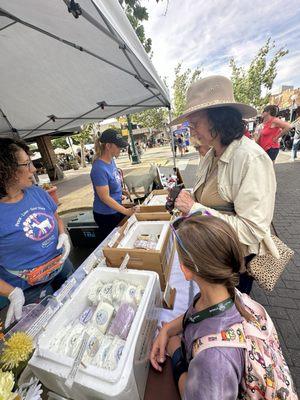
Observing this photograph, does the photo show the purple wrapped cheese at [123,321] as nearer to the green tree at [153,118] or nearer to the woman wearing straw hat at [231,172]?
the woman wearing straw hat at [231,172]

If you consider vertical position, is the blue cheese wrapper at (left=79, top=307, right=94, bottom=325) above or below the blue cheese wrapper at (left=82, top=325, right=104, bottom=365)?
below

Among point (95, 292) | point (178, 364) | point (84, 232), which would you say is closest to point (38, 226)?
point (95, 292)

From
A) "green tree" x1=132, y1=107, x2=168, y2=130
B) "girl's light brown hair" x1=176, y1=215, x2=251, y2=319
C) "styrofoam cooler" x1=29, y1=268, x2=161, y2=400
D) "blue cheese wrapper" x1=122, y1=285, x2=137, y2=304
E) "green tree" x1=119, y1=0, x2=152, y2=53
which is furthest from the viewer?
"green tree" x1=132, y1=107, x2=168, y2=130

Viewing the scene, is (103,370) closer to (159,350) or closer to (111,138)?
(159,350)

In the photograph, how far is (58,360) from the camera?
2.60 ft

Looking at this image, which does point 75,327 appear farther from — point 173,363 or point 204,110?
point 204,110

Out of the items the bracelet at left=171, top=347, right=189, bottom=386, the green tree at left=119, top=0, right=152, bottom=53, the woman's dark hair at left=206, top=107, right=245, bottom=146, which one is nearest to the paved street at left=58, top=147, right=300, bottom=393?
the bracelet at left=171, top=347, right=189, bottom=386

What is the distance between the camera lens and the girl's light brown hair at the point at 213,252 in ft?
2.73

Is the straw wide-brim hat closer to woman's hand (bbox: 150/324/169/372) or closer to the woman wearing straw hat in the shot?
the woman wearing straw hat

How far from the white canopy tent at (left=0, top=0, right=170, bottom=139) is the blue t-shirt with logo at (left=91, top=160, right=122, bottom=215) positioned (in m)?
1.13

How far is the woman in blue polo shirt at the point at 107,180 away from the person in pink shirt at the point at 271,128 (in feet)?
13.3

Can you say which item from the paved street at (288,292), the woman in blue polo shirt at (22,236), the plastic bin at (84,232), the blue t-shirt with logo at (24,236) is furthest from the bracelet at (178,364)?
the plastic bin at (84,232)

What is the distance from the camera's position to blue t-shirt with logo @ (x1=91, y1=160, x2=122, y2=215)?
2359 millimetres

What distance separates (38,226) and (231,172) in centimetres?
153
